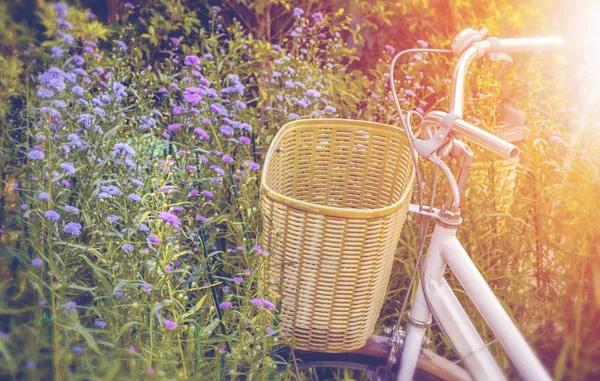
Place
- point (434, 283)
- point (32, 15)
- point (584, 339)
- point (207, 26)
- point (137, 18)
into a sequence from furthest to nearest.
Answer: point (207, 26) → point (137, 18) → point (584, 339) → point (32, 15) → point (434, 283)

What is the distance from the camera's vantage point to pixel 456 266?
5.06ft

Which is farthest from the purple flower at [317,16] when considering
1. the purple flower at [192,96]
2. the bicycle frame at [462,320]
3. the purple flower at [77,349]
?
the purple flower at [77,349]

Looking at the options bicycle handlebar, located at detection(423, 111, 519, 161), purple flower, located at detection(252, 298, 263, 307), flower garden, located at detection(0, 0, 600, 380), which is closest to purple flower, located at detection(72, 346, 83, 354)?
flower garden, located at detection(0, 0, 600, 380)

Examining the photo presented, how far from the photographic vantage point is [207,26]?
420 centimetres

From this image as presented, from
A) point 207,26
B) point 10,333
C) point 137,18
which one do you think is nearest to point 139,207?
point 10,333

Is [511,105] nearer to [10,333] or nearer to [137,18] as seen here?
[137,18]

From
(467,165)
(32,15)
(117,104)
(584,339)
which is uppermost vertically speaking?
(32,15)

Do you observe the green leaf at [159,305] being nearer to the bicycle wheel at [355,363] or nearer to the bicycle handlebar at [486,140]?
the bicycle wheel at [355,363]

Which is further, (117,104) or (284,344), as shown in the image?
(117,104)

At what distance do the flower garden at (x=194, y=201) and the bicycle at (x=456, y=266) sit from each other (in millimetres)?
403

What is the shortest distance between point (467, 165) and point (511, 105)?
140 inches

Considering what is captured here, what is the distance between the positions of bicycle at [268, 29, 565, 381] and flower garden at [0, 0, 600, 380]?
403mm

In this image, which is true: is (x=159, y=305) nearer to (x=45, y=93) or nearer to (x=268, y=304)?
(x=268, y=304)

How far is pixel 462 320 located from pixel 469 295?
85 mm
